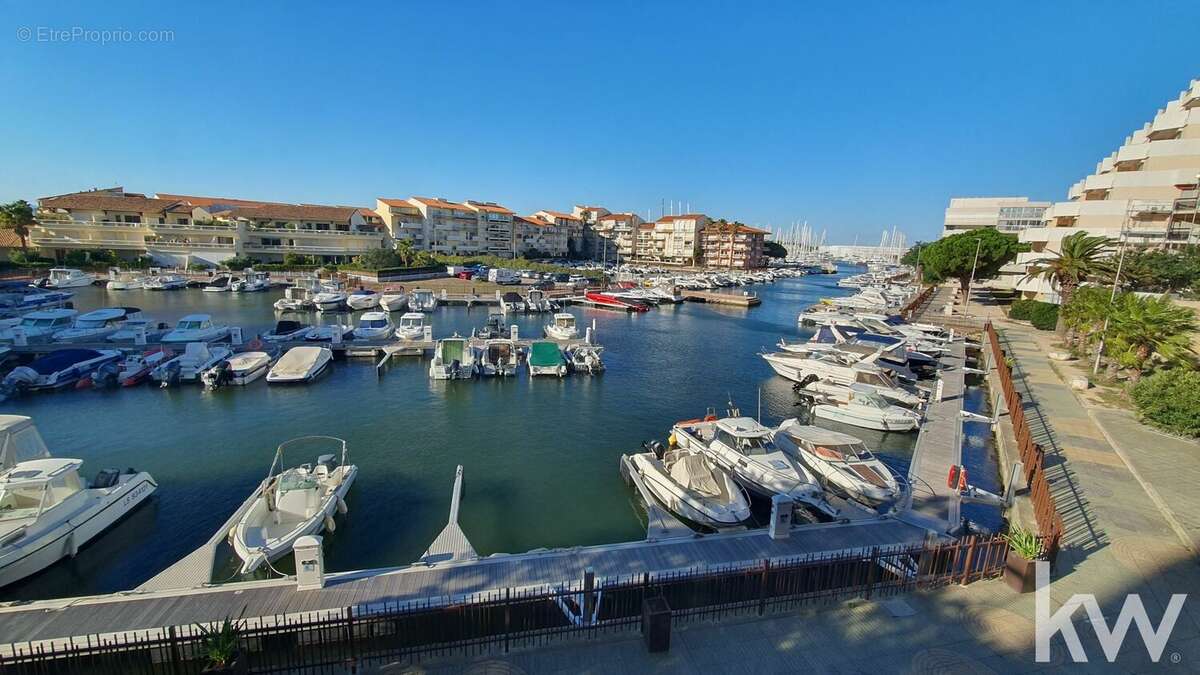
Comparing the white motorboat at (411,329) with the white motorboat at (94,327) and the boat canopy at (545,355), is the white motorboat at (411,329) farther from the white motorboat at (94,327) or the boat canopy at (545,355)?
the white motorboat at (94,327)

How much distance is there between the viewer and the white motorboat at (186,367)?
2750cm

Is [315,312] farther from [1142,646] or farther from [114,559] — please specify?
[1142,646]

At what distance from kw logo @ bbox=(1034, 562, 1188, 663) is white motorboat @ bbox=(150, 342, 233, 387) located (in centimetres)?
3555

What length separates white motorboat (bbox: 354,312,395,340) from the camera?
37.8m

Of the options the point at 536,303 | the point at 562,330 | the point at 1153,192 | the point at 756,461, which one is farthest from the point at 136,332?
the point at 1153,192

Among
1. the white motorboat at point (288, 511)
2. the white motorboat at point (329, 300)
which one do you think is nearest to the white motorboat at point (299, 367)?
the white motorboat at point (288, 511)

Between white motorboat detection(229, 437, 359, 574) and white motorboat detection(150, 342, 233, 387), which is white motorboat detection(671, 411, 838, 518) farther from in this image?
white motorboat detection(150, 342, 233, 387)

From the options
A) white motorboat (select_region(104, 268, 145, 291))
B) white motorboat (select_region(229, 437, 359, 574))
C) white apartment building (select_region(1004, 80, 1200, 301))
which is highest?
white apartment building (select_region(1004, 80, 1200, 301))

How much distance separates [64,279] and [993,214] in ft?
453

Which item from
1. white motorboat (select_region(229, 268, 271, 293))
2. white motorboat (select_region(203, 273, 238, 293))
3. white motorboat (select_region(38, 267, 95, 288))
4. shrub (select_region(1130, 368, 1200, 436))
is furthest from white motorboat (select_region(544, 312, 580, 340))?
white motorboat (select_region(38, 267, 95, 288))

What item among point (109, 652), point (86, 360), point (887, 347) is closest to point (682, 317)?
point (887, 347)

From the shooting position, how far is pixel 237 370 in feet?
92.7

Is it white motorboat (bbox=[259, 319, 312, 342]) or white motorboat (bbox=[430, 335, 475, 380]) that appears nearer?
white motorboat (bbox=[430, 335, 475, 380])

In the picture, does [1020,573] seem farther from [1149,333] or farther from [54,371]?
[54,371]
